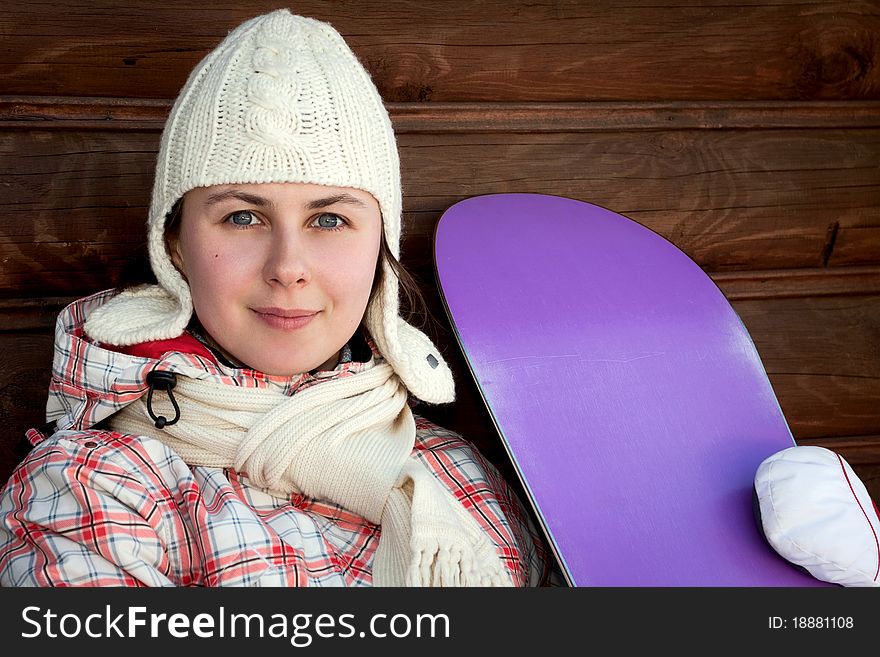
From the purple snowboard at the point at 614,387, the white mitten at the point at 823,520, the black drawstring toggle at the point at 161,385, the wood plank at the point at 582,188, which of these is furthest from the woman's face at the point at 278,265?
the white mitten at the point at 823,520

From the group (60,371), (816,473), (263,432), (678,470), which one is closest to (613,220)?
(678,470)

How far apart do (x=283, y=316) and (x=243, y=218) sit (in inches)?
7.1

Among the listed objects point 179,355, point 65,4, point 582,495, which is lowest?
point 582,495

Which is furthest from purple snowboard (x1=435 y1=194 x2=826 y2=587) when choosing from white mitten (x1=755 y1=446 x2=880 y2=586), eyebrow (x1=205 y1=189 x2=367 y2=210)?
eyebrow (x1=205 y1=189 x2=367 y2=210)

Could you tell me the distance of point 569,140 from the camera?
→ 90.0 inches

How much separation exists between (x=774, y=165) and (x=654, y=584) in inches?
48.2

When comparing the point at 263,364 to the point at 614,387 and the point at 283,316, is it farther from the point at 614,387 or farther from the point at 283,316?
the point at 614,387

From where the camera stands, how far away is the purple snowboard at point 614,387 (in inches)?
68.7

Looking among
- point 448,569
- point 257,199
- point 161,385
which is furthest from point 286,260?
point 448,569

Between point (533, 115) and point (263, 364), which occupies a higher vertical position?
point (533, 115)

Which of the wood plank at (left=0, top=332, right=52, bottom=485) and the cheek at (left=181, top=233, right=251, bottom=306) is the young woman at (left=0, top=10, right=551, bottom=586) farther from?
the wood plank at (left=0, top=332, right=52, bottom=485)

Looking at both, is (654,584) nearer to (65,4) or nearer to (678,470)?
(678,470)

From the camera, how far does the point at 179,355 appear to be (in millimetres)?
1566

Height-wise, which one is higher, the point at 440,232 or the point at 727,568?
the point at 440,232
